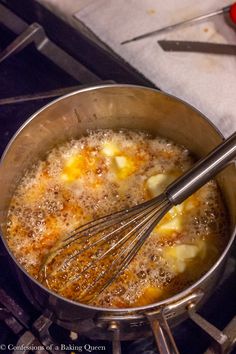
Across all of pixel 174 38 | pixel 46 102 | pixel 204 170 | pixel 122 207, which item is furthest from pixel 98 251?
pixel 174 38

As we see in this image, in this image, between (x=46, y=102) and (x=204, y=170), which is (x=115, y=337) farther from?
(x=46, y=102)

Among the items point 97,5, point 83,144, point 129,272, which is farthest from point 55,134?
point 97,5

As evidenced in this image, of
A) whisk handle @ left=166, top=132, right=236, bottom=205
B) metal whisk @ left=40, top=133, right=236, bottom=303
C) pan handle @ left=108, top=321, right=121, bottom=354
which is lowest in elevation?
pan handle @ left=108, top=321, right=121, bottom=354

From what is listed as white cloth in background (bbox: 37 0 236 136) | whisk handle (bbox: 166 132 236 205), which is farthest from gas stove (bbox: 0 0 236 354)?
whisk handle (bbox: 166 132 236 205)

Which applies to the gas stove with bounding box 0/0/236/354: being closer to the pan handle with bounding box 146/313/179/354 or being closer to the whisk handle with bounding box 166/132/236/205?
the pan handle with bounding box 146/313/179/354

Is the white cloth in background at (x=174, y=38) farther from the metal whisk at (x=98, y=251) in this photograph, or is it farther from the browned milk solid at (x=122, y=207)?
the metal whisk at (x=98, y=251)

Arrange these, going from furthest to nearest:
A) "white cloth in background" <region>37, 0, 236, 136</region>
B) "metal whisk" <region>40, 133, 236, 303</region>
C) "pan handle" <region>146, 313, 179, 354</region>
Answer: "white cloth in background" <region>37, 0, 236, 136</region> → "metal whisk" <region>40, 133, 236, 303</region> → "pan handle" <region>146, 313, 179, 354</region>
